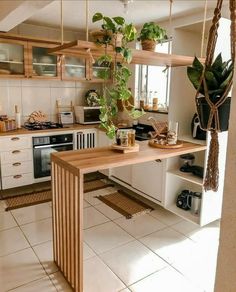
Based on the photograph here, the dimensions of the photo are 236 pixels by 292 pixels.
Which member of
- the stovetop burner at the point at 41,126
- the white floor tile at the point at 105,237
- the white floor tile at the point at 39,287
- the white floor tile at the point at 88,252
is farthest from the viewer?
the stovetop burner at the point at 41,126

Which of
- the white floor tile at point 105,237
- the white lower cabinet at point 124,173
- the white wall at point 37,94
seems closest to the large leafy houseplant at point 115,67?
the white floor tile at point 105,237

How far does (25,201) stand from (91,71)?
85.2 inches

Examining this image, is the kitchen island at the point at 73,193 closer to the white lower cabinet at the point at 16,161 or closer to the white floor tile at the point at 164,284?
the white floor tile at the point at 164,284

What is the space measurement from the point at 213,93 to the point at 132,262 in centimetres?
176

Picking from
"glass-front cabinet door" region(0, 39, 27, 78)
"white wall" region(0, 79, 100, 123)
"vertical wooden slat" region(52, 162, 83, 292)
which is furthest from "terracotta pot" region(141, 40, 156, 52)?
"white wall" region(0, 79, 100, 123)

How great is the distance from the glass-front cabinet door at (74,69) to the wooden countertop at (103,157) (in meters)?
2.07

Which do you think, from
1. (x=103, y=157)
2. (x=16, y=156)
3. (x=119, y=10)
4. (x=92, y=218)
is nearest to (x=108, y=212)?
(x=92, y=218)

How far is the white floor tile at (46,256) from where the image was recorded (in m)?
2.06

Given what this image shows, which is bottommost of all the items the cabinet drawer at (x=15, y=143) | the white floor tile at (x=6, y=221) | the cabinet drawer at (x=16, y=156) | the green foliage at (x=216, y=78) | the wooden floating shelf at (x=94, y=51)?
the white floor tile at (x=6, y=221)

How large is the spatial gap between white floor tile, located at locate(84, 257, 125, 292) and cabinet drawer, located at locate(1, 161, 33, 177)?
69.1 inches

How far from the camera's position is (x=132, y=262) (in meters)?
2.15

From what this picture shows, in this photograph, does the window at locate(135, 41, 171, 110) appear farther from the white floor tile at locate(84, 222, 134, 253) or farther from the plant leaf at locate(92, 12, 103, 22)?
the plant leaf at locate(92, 12, 103, 22)

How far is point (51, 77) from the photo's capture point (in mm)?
3662

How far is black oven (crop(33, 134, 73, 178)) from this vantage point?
349cm
